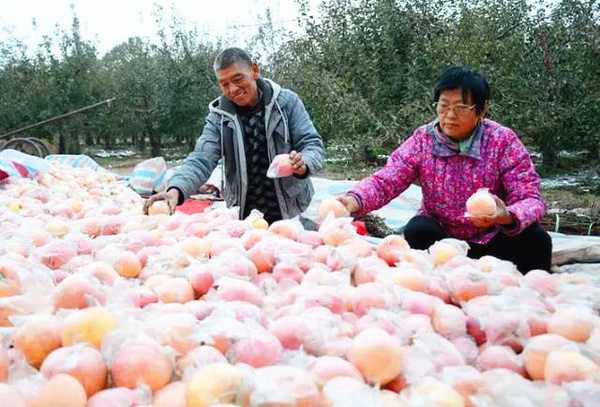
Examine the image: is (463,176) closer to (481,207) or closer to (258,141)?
(481,207)

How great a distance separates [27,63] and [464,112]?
50.4 feet

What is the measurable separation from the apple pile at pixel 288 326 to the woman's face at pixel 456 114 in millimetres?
780

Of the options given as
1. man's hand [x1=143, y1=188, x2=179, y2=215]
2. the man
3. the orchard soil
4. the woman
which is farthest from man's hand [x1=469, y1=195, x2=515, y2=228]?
the orchard soil

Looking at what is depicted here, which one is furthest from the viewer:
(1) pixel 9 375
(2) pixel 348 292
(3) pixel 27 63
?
(3) pixel 27 63

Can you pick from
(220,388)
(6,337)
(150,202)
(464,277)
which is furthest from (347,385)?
(150,202)

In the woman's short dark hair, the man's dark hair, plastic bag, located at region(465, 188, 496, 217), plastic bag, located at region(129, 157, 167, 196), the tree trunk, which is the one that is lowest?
plastic bag, located at region(465, 188, 496, 217)

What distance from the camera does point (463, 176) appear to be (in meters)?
2.23

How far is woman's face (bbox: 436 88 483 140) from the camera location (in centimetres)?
210

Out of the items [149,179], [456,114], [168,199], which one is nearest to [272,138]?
[168,199]

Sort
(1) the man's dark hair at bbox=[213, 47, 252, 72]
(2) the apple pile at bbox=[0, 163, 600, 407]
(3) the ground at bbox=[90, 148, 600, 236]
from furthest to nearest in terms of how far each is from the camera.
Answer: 1. (3) the ground at bbox=[90, 148, 600, 236]
2. (1) the man's dark hair at bbox=[213, 47, 252, 72]
3. (2) the apple pile at bbox=[0, 163, 600, 407]

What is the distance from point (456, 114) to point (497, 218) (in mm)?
569

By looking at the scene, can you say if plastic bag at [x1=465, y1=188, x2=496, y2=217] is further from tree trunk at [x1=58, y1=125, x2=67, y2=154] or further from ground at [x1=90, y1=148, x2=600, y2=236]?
tree trunk at [x1=58, y1=125, x2=67, y2=154]

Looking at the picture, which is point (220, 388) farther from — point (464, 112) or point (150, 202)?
point (464, 112)

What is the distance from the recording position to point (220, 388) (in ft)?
2.48
